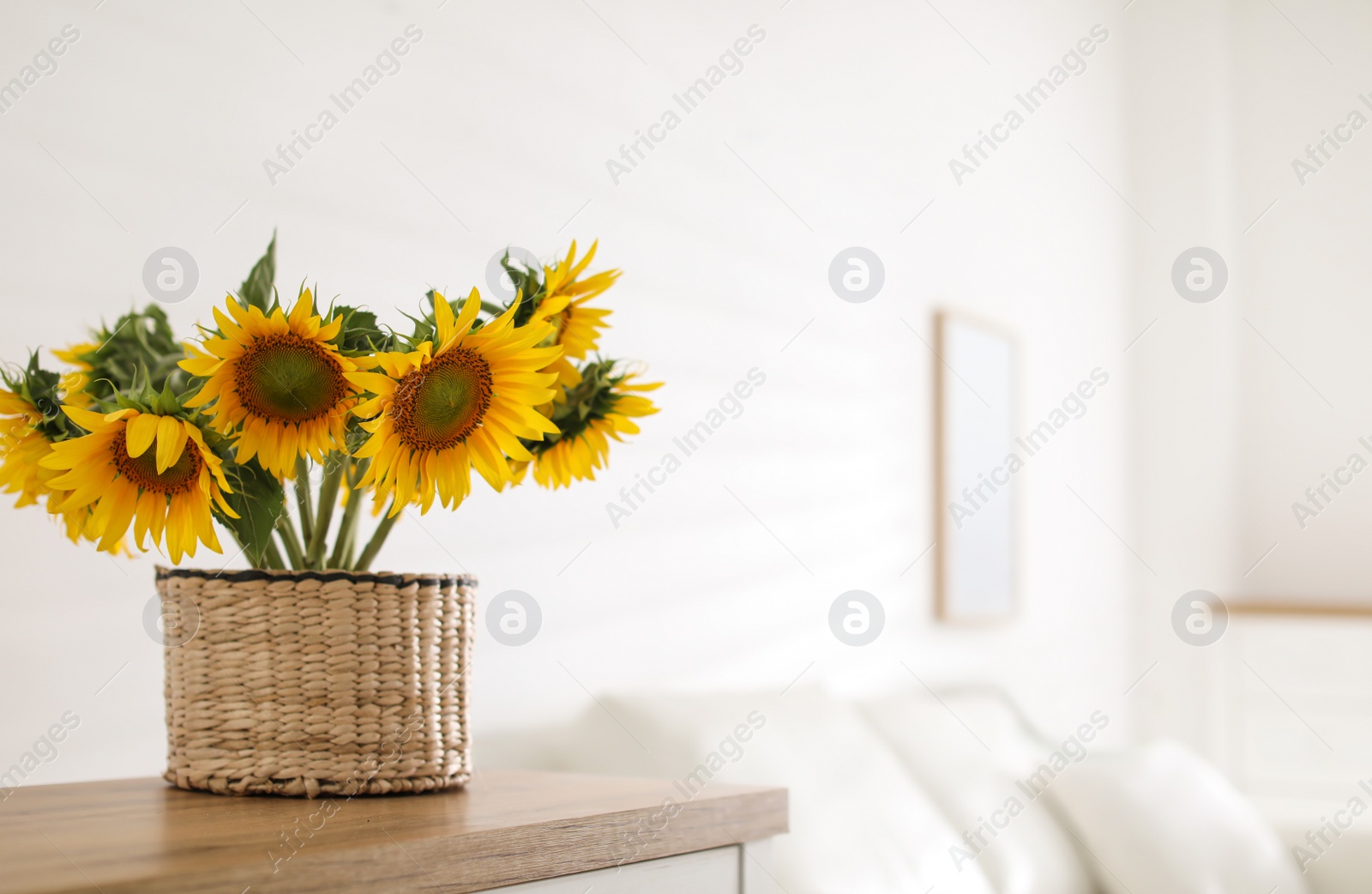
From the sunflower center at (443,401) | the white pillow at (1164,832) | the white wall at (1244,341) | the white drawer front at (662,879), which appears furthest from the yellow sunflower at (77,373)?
the white wall at (1244,341)

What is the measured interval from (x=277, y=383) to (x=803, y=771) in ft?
3.35

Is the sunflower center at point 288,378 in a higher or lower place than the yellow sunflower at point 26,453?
higher

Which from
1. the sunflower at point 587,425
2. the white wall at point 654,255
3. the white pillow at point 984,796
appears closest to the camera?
the sunflower at point 587,425

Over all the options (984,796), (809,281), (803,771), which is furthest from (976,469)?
(803,771)

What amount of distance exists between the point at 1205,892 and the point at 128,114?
1928 mm

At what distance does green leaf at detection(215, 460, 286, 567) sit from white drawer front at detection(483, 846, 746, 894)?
31cm

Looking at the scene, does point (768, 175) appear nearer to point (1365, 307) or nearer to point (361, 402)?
point (361, 402)

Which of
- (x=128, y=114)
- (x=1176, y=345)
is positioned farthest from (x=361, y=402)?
(x=1176, y=345)

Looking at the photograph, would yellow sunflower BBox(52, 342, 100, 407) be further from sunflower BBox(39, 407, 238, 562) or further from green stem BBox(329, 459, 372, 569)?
green stem BBox(329, 459, 372, 569)

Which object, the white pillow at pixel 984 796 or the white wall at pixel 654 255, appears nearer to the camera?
the white wall at pixel 654 255

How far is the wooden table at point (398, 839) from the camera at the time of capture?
66 cm

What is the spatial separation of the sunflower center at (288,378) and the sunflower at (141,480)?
0.05 metres

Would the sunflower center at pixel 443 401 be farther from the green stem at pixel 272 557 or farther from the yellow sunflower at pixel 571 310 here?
the green stem at pixel 272 557

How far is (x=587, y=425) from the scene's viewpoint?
1.01 meters
